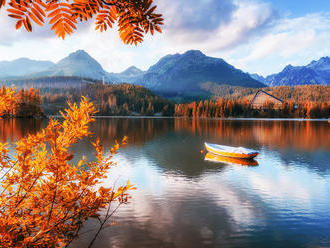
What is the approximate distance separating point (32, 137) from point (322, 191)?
28.5 metres

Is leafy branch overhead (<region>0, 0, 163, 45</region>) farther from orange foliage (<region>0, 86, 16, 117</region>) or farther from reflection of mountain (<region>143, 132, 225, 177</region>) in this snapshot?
reflection of mountain (<region>143, 132, 225, 177</region>)

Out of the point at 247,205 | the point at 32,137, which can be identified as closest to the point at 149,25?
the point at 32,137

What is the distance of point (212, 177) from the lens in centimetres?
2970

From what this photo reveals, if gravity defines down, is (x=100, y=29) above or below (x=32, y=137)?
above

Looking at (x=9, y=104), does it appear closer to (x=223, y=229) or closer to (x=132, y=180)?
(x=223, y=229)

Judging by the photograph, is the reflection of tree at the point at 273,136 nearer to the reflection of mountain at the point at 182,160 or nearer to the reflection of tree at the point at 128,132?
the reflection of tree at the point at 128,132

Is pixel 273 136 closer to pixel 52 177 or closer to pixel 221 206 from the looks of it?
pixel 221 206

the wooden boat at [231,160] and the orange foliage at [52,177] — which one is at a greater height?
the orange foliage at [52,177]

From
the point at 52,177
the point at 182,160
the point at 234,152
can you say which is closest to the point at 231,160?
the point at 234,152

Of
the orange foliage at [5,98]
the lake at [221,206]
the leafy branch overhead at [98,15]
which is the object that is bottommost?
the lake at [221,206]

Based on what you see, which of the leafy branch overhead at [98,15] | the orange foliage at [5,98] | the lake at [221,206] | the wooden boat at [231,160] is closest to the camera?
the leafy branch overhead at [98,15]

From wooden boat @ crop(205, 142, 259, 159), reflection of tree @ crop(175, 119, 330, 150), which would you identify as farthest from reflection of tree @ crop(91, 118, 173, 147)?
wooden boat @ crop(205, 142, 259, 159)

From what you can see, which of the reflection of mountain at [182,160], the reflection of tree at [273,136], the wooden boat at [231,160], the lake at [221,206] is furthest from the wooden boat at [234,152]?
the reflection of tree at [273,136]

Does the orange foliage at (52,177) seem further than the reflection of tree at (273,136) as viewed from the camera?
No
